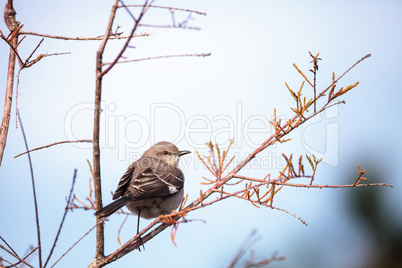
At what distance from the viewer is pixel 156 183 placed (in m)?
5.58

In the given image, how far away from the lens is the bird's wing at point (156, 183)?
517 centimetres

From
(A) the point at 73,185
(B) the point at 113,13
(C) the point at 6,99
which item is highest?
(B) the point at 113,13

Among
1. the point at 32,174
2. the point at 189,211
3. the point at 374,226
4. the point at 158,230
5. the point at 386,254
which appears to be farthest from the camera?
the point at 374,226

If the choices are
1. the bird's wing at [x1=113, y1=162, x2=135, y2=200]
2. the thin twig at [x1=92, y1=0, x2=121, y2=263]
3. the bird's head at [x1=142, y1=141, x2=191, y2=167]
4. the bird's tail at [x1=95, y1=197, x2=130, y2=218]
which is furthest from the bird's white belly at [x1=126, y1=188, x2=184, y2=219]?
the thin twig at [x1=92, y1=0, x2=121, y2=263]

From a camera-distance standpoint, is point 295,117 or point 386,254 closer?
point 295,117

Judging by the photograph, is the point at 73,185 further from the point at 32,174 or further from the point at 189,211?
the point at 189,211

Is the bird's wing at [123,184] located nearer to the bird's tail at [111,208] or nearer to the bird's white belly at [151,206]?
the bird's white belly at [151,206]

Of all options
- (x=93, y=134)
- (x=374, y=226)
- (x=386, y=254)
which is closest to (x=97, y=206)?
(x=93, y=134)

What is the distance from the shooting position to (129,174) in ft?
18.8

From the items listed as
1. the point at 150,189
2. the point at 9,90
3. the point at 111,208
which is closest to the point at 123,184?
the point at 150,189

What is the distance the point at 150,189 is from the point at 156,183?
0.25 metres

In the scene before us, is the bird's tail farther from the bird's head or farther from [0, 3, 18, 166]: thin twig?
the bird's head

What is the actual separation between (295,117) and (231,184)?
736 mm

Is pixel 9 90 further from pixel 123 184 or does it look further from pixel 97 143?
pixel 123 184
